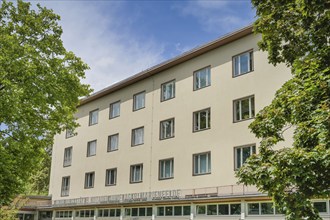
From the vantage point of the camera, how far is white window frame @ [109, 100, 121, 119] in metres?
30.6

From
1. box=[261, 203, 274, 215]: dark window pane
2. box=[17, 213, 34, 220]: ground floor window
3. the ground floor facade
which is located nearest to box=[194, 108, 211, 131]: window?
the ground floor facade

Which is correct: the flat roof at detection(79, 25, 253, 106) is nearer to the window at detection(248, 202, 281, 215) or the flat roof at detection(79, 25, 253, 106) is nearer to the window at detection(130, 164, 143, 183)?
the window at detection(130, 164, 143, 183)

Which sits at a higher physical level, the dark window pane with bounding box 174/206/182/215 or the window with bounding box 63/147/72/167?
the window with bounding box 63/147/72/167

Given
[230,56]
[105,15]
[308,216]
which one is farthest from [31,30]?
[308,216]

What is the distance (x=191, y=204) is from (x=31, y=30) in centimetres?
1209

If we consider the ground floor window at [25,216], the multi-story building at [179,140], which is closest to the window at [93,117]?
the multi-story building at [179,140]

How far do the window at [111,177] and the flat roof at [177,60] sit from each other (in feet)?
19.8

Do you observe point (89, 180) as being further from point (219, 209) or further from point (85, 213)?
point (219, 209)

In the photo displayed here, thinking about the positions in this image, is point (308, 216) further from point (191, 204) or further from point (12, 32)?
point (12, 32)

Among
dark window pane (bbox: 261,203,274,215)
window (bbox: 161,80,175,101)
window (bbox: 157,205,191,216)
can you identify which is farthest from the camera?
window (bbox: 161,80,175,101)

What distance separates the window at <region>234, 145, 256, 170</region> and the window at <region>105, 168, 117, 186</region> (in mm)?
11196

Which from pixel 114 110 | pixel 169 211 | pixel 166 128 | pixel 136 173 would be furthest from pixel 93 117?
pixel 169 211

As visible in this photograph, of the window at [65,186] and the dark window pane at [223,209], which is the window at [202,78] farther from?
the window at [65,186]

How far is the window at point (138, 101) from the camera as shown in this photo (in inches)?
1117
